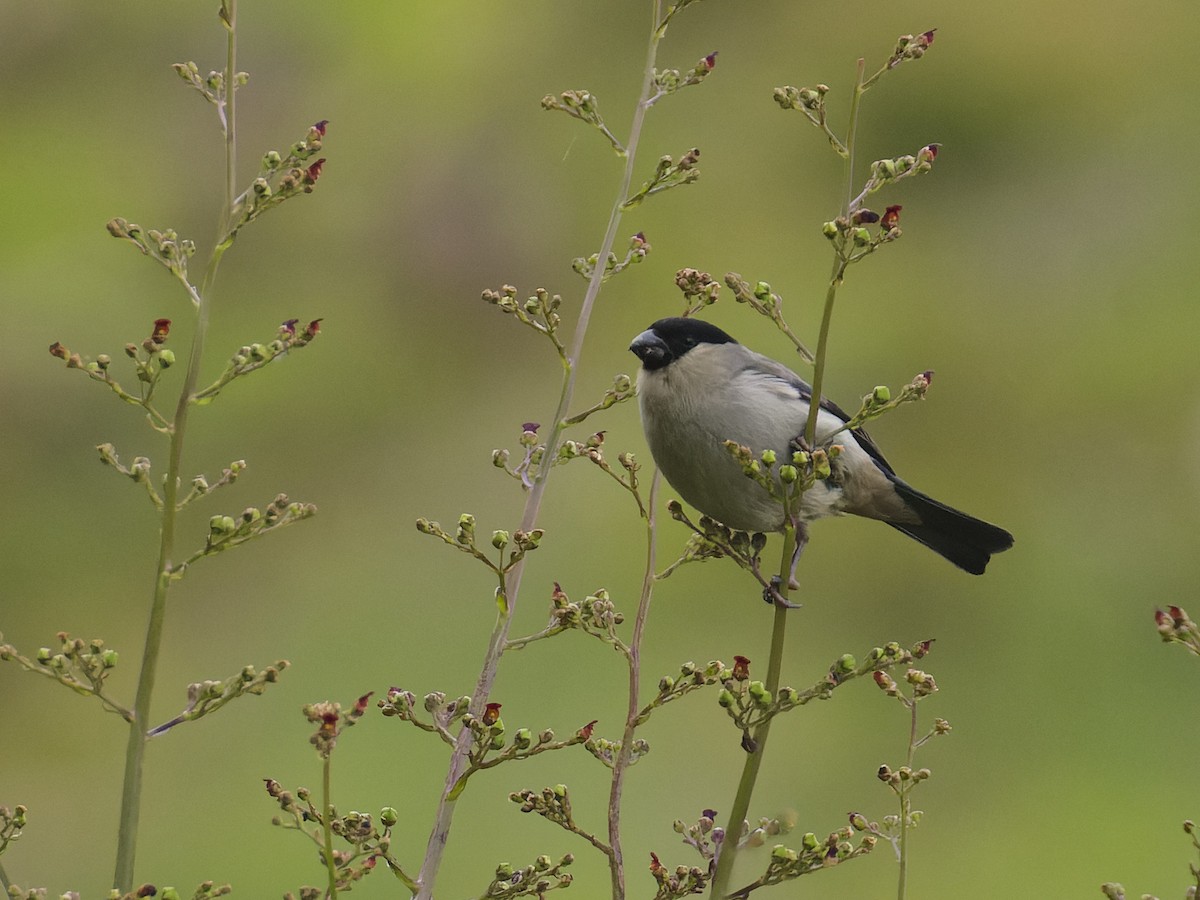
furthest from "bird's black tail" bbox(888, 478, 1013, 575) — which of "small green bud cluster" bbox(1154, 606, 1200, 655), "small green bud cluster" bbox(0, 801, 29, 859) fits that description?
"small green bud cluster" bbox(0, 801, 29, 859)

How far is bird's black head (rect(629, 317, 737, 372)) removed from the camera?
105 inches

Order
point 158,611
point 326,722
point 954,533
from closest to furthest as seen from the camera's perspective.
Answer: point 326,722 → point 158,611 → point 954,533

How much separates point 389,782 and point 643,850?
0.89 m

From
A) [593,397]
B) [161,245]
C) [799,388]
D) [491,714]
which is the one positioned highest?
[593,397]

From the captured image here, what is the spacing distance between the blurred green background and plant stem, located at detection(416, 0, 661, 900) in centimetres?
288

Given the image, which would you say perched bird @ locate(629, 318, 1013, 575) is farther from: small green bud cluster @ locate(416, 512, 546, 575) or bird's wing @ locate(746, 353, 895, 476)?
small green bud cluster @ locate(416, 512, 546, 575)

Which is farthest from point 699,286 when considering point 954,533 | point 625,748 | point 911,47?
point 954,533

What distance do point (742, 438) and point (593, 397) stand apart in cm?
274

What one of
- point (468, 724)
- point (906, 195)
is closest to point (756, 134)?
point (906, 195)

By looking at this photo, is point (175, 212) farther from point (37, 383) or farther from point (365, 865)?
point (365, 865)

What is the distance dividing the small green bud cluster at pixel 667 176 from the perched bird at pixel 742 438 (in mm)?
909

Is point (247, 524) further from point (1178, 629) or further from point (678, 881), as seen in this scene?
point (1178, 629)

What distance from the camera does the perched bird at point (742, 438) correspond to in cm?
247

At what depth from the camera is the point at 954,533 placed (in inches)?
115
